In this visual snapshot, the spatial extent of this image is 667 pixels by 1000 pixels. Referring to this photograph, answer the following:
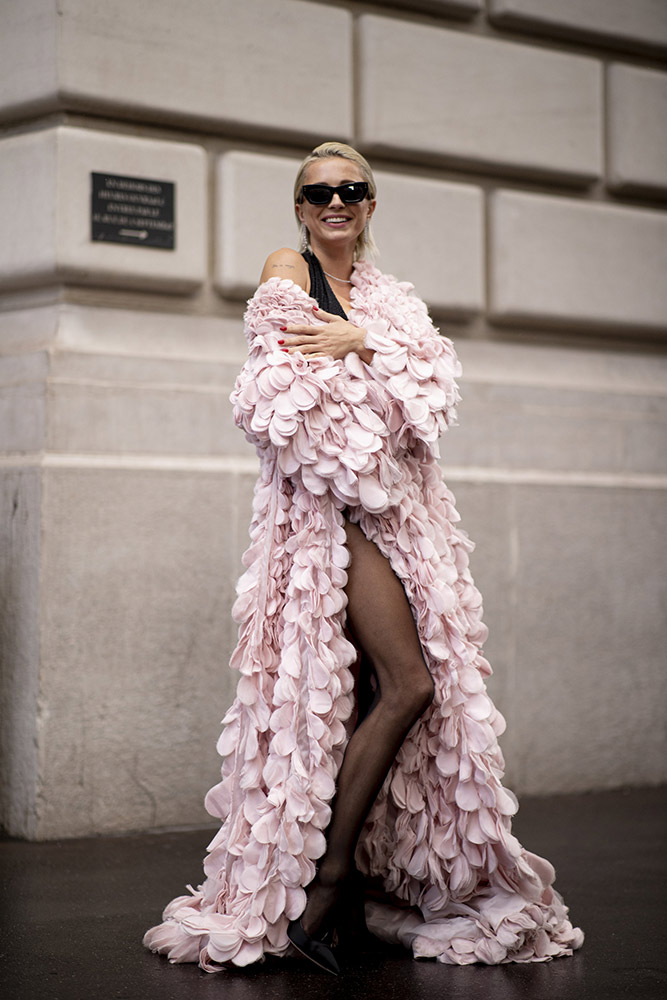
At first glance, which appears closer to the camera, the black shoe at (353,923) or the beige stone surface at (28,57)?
the black shoe at (353,923)

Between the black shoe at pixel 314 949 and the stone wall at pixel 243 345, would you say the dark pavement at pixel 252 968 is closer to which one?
the black shoe at pixel 314 949

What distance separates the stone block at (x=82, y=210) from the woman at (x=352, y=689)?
186 cm

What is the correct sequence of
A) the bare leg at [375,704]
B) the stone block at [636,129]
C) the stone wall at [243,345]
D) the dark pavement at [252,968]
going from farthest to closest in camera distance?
the stone block at [636,129] → the stone wall at [243,345] → the bare leg at [375,704] → the dark pavement at [252,968]

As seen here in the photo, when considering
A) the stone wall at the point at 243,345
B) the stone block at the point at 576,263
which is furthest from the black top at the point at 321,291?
the stone block at the point at 576,263

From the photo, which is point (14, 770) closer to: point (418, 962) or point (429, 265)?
point (418, 962)

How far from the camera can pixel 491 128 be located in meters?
6.84

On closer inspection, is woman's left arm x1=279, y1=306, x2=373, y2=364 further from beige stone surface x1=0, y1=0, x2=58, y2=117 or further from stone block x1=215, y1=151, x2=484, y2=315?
beige stone surface x1=0, y1=0, x2=58, y2=117

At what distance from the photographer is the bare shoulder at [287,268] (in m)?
4.05

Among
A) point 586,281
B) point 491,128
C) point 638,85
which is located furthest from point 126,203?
point 638,85

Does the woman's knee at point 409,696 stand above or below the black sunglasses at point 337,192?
below

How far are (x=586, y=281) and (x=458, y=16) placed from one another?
149cm

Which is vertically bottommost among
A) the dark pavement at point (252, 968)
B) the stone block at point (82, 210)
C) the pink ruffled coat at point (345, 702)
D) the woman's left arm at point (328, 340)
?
the dark pavement at point (252, 968)

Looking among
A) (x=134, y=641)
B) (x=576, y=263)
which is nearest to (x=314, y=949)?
(x=134, y=641)

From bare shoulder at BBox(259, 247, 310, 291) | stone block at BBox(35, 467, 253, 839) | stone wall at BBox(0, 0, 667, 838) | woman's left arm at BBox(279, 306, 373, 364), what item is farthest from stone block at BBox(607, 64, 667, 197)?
woman's left arm at BBox(279, 306, 373, 364)
